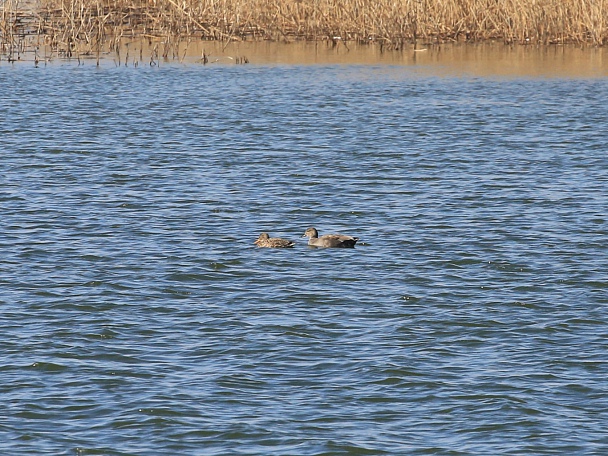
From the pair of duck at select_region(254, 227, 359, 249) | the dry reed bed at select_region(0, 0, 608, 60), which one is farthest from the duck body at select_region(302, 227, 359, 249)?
the dry reed bed at select_region(0, 0, 608, 60)

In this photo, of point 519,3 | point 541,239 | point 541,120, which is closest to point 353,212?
point 541,239

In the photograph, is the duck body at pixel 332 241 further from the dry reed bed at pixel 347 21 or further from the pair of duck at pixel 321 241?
the dry reed bed at pixel 347 21

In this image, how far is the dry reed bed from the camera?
41531 mm

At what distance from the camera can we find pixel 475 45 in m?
43.5

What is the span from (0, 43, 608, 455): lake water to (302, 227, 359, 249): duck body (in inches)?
7.6

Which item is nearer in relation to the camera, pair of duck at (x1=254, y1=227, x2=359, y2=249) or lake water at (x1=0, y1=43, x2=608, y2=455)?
lake water at (x1=0, y1=43, x2=608, y2=455)

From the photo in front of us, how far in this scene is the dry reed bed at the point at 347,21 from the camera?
136 ft

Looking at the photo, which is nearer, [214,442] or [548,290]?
[214,442]

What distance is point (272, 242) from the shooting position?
653 inches

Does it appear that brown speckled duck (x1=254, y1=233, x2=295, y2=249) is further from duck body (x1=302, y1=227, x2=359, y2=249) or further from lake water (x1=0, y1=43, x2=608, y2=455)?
duck body (x1=302, y1=227, x2=359, y2=249)

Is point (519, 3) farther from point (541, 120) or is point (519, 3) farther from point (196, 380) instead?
point (196, 380)

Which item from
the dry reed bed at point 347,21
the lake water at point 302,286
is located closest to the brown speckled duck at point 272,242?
the lake water at point 302,286

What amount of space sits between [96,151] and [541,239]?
1154cm

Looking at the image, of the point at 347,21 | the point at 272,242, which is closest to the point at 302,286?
the point at 272,242
